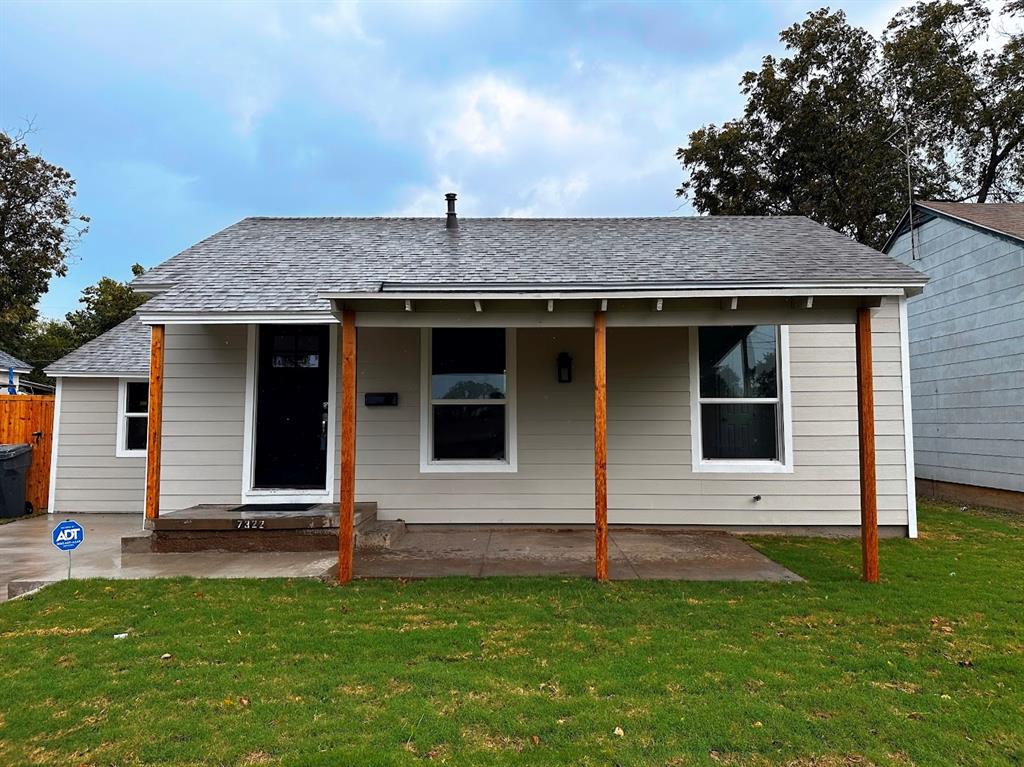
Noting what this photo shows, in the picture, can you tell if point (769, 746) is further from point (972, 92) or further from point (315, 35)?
point (972, 92)

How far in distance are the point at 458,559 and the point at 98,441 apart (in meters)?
6.91

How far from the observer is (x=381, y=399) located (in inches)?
267

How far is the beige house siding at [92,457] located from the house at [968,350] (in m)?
13.1

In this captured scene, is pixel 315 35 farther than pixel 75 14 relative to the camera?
Yes

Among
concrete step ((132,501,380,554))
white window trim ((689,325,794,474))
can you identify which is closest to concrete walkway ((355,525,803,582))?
concrete step ((132,501,380,554))

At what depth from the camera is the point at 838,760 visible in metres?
2.31

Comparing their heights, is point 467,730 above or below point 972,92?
below

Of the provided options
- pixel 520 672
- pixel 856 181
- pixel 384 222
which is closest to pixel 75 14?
pixel 384 222

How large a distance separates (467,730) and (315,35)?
1337 centimetres

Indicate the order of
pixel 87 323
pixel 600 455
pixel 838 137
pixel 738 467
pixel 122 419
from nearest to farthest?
pixel 600 455 < pixel 738 467 < pixel 122 419 < pixel 838 137 < pixel 87 323

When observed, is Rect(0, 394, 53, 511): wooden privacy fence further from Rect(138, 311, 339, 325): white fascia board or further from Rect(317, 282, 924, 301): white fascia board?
Rect(317, 282, 924, 301): white fascia board

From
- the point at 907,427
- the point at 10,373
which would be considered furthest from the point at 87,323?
the point at 907,427

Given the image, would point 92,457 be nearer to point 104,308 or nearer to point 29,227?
point 29,227

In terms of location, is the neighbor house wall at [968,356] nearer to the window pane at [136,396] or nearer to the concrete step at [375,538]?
the concrete step at [375,538]
